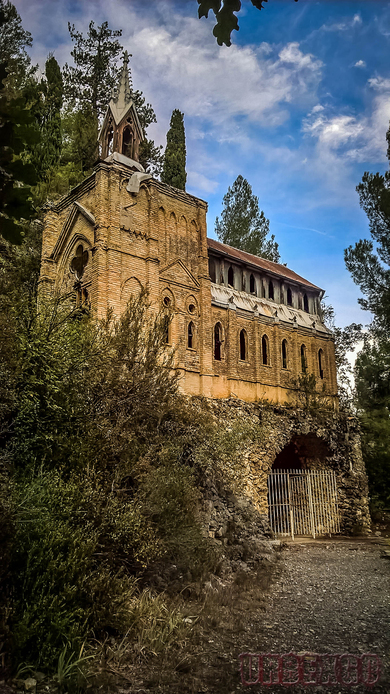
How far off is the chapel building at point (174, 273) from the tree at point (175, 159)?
4.69 metres

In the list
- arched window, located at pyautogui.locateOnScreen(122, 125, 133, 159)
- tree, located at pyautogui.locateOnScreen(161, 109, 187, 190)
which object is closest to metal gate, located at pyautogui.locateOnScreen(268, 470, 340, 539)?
arched window, located at pyautogui.locateOnScreen(122, 125, 133, 159)

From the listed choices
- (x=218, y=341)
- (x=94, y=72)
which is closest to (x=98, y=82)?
(x=94, y=72)

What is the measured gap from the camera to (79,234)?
18219mm

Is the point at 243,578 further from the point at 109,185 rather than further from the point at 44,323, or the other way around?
the point at 109,185

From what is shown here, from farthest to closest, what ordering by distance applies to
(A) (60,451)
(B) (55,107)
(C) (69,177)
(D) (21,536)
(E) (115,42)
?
(E) (115,42), (B) (55,107), (C) (69,177), (A) (60,451), (D) (21,536)

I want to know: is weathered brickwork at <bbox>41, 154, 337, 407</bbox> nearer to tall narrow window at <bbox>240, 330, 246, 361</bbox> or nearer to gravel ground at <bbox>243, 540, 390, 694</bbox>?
tall narrow window at <bbox>240, 330, 246, 361</bbox>

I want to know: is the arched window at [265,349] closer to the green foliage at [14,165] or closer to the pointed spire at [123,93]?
the pointed spire at [123,93]

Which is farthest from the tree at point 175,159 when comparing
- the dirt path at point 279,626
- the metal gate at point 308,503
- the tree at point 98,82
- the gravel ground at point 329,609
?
the dirt path at point 279,626

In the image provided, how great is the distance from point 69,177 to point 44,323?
17585mm

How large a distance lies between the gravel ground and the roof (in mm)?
13874

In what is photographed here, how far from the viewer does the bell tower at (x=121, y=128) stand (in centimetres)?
2009

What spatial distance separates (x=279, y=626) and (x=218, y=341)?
559 inches

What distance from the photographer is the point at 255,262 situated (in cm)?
2612

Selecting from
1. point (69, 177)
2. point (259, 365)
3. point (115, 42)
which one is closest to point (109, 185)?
point (69, 177)
